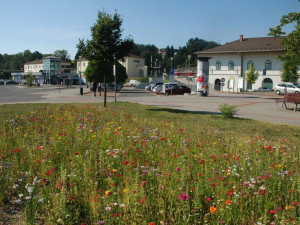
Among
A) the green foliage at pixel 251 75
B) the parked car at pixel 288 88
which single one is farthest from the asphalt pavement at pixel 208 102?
the green foliage at pixel 251 75

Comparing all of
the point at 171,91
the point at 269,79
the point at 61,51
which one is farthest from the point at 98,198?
the point at 61,51

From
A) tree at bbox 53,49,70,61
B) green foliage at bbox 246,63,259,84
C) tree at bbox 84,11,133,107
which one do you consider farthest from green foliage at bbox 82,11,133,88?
tree at bbox 53,49,70,61

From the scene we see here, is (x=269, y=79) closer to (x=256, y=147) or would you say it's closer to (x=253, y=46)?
(x=253, y=46)

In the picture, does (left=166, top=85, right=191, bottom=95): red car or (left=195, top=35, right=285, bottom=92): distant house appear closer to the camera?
(left=166, top=85, right=191, bottom=95): red car

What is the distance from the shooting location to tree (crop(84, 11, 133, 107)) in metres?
16.0

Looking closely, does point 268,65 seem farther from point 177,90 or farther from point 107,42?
point 107,42

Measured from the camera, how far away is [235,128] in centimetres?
977

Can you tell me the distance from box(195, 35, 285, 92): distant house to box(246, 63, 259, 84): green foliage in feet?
3.40

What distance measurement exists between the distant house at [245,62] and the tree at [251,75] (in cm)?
104

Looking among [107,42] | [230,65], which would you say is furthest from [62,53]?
[107,42]

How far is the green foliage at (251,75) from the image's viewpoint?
51281mm

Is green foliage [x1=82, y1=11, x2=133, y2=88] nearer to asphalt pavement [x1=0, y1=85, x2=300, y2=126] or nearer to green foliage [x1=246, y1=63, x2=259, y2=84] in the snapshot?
asphalt pavement [x1=0, y1=85, x2=300, y2=126]

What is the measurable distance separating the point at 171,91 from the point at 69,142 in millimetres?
29710

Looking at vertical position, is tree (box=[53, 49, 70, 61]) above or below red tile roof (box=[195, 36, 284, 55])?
above
